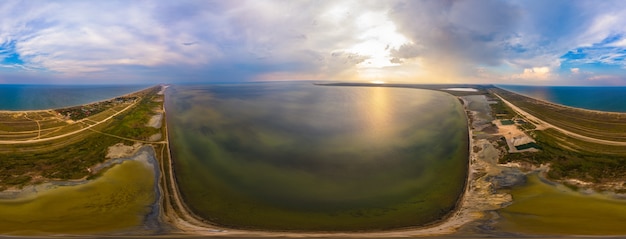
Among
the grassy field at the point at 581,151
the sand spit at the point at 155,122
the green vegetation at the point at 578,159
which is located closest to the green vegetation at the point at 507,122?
the grassy field at the point at 581,151


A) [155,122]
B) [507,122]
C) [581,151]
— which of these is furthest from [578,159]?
[155,122]

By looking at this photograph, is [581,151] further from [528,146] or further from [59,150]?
[59,150]

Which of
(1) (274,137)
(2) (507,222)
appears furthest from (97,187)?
(2) (507,222)

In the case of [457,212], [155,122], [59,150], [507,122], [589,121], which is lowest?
[457,212]

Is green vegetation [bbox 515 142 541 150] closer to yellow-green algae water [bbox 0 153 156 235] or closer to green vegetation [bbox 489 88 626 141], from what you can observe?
green vegetation [bbox 489 88 626 141]

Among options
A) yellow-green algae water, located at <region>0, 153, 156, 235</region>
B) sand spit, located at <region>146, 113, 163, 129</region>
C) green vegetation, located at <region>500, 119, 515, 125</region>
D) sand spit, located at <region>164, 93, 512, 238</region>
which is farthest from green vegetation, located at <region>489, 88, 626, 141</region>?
sand spit, located at <region>146, 113, 163, 129</region>

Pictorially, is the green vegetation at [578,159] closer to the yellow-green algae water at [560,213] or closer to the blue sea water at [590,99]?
the yellow-green algae water at [560,213]
